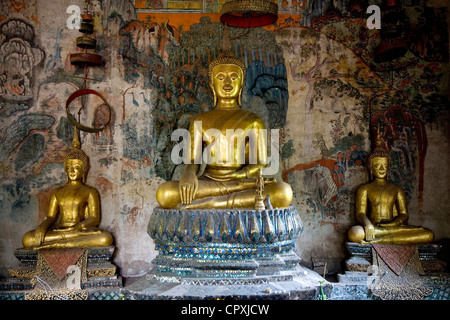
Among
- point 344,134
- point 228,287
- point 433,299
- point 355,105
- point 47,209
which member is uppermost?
point 355,105

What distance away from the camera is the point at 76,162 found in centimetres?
523

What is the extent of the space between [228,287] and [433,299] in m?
2.02

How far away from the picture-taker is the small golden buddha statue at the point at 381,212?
4801 mm

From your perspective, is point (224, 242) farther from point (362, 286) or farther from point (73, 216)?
point (73, 216)

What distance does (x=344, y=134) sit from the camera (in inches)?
217

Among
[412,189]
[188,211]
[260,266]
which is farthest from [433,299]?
[188,211]

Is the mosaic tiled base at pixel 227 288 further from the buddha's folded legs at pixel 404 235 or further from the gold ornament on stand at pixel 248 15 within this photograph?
the gold ornament on stand at pixel 248 15

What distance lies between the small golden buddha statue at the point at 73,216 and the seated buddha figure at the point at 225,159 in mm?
903

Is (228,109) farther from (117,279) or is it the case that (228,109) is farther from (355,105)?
(117,279)

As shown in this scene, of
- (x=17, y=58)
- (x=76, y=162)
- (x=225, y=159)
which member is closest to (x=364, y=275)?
(x=225, y=159)

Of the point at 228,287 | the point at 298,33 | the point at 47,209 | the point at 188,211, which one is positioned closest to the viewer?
the point at 228,287

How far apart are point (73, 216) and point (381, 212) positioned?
3285 mm

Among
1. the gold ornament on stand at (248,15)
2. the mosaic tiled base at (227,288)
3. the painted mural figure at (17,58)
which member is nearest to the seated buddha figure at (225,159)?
the gold ornament on stand at (248,15)

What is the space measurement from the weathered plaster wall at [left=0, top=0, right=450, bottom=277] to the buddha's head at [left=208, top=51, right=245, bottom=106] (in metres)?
0.34
